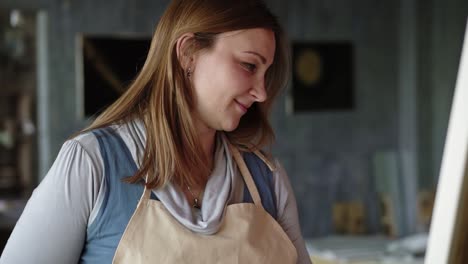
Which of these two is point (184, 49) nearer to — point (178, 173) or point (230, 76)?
point (230, 76)

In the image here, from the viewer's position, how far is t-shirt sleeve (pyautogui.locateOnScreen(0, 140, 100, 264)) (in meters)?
1.23

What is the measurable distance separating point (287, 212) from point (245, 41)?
1.20 ft

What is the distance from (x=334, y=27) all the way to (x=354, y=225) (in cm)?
157

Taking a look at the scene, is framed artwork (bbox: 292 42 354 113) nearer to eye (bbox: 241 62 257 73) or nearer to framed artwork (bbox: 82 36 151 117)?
framed artwork (bbox: 82 36 151 117)

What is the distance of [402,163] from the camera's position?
5984 millimetres

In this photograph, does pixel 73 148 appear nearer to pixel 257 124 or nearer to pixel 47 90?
pixel 257 124

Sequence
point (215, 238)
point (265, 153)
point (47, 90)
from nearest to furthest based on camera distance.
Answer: point (215, 238) → point (265, 153) → point (47, 90)

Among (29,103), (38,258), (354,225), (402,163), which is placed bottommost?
(354,225)

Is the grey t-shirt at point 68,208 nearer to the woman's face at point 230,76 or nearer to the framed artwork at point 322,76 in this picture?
the woman's face at point 230,76

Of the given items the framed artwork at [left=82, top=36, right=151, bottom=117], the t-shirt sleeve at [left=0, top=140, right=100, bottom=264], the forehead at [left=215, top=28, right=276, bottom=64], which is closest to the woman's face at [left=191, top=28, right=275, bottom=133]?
the forehead at [left=215, top=28, right=276, bottom=64]

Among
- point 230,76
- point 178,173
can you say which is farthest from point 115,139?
point 230,76

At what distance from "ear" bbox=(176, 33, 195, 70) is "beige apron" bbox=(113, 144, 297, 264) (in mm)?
252

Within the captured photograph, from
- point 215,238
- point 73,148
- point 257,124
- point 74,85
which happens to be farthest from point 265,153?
point 74,85

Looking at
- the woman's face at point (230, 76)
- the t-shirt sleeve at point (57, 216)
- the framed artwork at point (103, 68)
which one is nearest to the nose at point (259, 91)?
the woman's face at point (230, 76)
